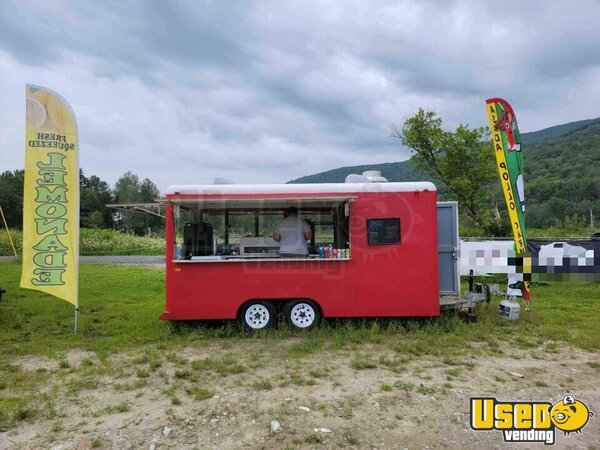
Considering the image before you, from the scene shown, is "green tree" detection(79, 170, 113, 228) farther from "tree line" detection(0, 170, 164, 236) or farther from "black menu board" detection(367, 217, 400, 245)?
"black menu board" detection(367, 217, 400, 245)

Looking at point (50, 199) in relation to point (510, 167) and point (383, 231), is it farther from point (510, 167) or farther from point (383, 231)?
point (510, 167)

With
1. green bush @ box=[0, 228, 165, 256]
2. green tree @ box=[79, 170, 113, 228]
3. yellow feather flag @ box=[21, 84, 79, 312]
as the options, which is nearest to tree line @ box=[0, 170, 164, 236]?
green tree @ box=[79, 170, 113, 228]

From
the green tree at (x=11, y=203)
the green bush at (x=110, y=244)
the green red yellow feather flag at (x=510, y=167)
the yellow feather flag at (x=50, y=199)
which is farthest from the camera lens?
the green tree at (x=11, y=203)

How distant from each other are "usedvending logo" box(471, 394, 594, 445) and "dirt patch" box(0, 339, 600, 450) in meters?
0.10

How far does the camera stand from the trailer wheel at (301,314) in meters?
7.15

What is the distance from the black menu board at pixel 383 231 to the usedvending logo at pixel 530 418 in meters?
3.23

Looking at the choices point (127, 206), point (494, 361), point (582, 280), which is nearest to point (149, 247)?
point (127, 206)

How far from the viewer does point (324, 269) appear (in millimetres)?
7180

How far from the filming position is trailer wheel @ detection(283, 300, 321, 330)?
281 inches

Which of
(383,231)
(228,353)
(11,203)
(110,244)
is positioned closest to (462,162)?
(383,231)

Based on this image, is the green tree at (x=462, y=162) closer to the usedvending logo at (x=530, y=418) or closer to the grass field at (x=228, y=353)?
the grass field at (x=228, y=353)

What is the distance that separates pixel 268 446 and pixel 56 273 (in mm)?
5408

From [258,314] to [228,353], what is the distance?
1251mm

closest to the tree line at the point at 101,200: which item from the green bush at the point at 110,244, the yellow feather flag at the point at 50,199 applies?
the green bush at the point at 110,244
